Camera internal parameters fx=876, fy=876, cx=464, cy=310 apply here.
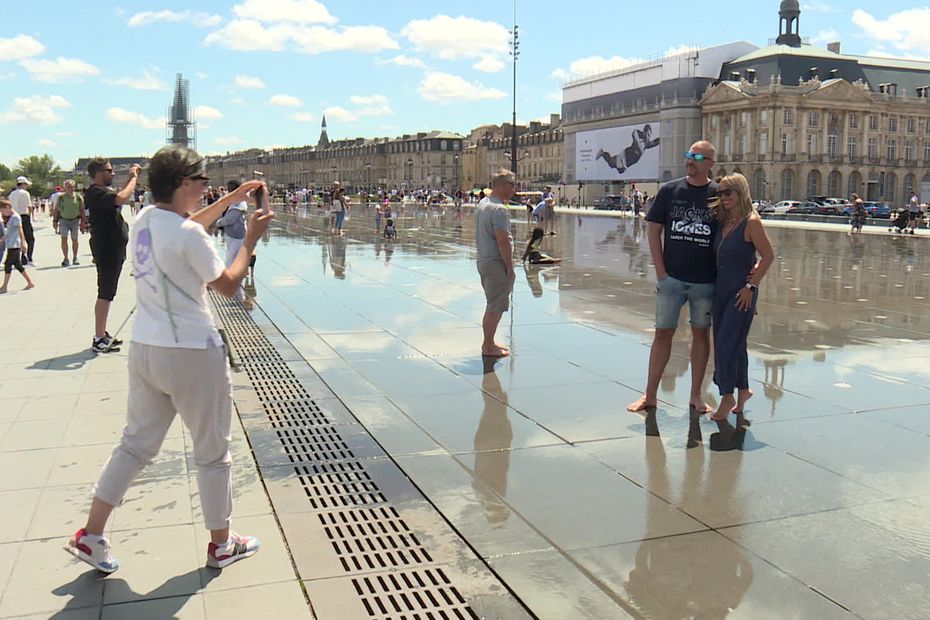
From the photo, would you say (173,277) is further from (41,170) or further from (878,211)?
(41,170)

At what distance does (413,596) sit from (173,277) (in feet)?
4.90

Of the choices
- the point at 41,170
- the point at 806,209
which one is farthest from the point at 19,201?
the point at 41,170

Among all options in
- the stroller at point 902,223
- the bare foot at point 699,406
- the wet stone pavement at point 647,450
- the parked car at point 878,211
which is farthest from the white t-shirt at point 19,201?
the parked car at point 878,211

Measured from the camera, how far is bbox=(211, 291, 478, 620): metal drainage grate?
10.8ft

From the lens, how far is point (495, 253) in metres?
7.57

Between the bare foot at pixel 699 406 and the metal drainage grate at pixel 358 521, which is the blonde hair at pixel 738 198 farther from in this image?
the metal drainage grate at pixel 358 521

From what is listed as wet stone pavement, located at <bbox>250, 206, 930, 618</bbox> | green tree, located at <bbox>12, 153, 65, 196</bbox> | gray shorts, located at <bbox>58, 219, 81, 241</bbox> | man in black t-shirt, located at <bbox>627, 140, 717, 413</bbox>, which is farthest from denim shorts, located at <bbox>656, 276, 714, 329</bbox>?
green tree, located at <bbox>12, 153, 65, 196</bbox>

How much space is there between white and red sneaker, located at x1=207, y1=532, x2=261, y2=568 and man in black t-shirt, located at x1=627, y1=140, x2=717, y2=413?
3133 mm

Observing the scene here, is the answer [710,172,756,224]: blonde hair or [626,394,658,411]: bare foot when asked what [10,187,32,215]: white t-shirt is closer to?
[626,394,658,411]: bare foot

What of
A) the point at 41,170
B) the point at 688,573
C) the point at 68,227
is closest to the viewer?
the point at 688,573

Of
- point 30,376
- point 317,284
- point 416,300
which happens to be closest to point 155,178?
point 30,376

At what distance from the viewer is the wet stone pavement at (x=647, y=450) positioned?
3438 millimetres

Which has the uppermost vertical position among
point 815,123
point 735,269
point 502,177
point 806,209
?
point 815,123

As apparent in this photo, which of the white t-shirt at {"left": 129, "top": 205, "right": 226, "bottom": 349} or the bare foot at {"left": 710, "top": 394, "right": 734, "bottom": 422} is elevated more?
the white t-shirt at {"left": 129, "top": 205, "right": 226, "bottom": 349}
